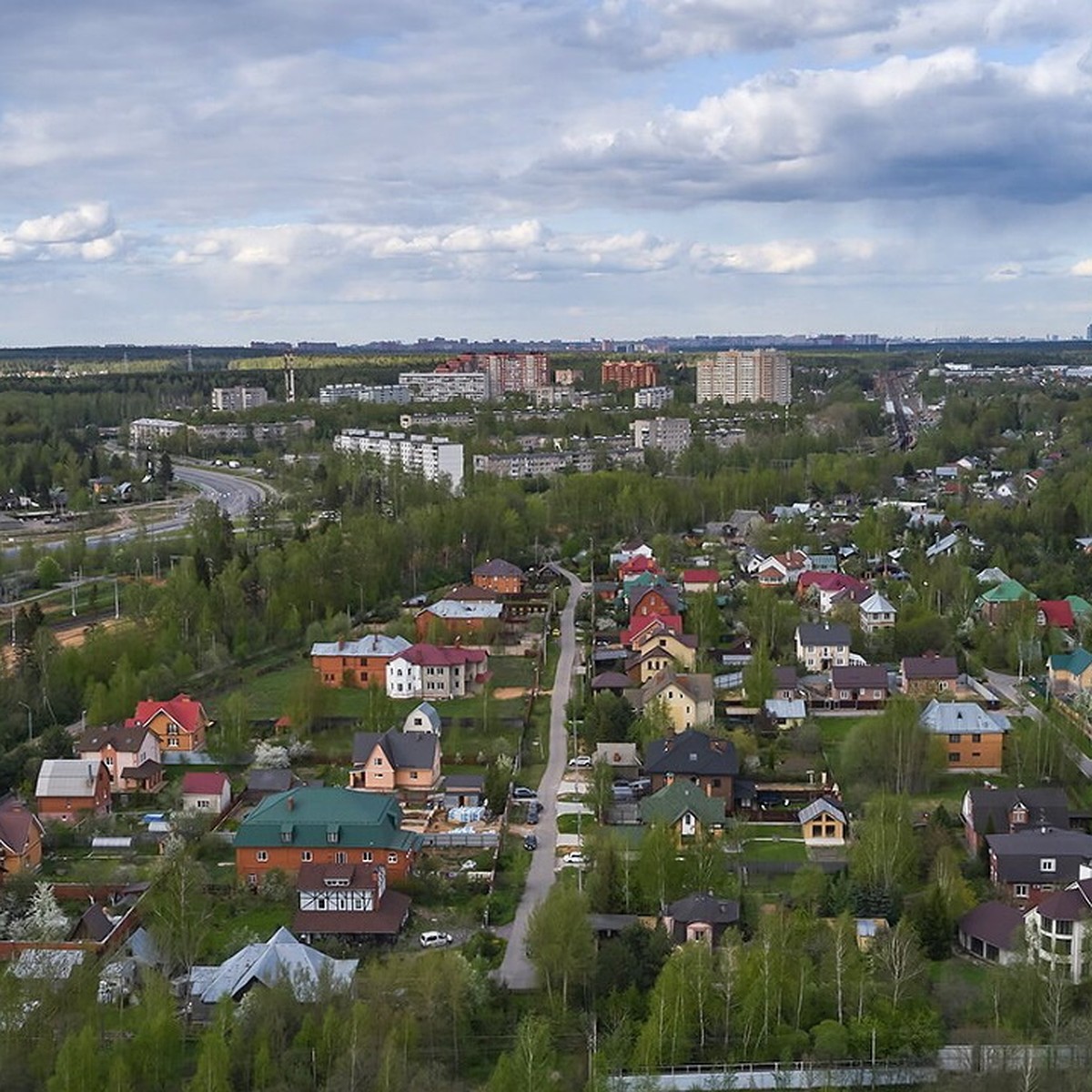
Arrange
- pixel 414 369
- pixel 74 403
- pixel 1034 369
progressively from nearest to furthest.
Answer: pixel 74 403
pixel 414 369
pixel 1034 369

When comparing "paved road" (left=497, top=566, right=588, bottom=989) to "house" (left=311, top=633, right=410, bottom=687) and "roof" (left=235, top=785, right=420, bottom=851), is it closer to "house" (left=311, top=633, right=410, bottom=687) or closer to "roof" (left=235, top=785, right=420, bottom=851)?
"roof" (left=235, top=785, right=420, bottom=851)

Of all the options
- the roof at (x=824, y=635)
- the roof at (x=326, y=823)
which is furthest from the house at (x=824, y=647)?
the roof at (x=326, y=823)

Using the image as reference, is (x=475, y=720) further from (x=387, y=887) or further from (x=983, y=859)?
(x=983, y=859)

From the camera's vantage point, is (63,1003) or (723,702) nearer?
(63,1003)

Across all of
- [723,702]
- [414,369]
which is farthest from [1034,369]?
[723,702]

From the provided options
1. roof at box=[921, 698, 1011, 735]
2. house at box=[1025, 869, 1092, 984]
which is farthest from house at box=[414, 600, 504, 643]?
house at box=[1025, 869, 1092, 984]

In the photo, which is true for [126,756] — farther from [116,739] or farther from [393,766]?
[393,766]

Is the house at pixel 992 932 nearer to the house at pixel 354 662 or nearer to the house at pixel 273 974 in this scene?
the house at pixel 273 974
